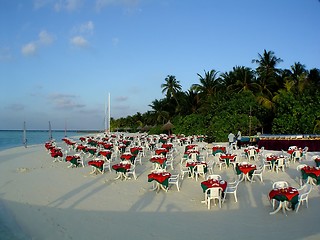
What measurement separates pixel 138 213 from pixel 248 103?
20.7m

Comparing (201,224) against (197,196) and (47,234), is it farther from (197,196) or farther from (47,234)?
(47,234)

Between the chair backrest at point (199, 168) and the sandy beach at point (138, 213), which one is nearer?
the sandy beach at point (138, 213)

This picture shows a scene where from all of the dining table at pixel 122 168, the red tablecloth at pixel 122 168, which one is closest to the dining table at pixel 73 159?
the dining table at pixel 122 168

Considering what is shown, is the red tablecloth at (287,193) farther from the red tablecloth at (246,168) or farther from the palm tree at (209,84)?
the palm tree at (209,84)

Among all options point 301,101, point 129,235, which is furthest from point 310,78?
point 129,235

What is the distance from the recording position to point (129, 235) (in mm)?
6328

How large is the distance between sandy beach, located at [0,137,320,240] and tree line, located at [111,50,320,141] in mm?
13165

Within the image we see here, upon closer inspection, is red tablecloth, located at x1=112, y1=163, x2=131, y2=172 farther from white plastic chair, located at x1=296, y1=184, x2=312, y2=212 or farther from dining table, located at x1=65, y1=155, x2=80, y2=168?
white plastic chair, located at x1=296, y1=184, x2=312, y2=212

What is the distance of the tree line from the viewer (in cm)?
2372

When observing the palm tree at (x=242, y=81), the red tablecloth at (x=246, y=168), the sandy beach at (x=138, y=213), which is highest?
the palm tree at (x=242, y=81)

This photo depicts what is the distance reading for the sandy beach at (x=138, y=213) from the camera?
6.41 metres

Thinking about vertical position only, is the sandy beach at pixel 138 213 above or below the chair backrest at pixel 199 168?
below

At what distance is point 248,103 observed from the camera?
86.8 ft

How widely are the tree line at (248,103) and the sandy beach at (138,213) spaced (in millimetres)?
13165
